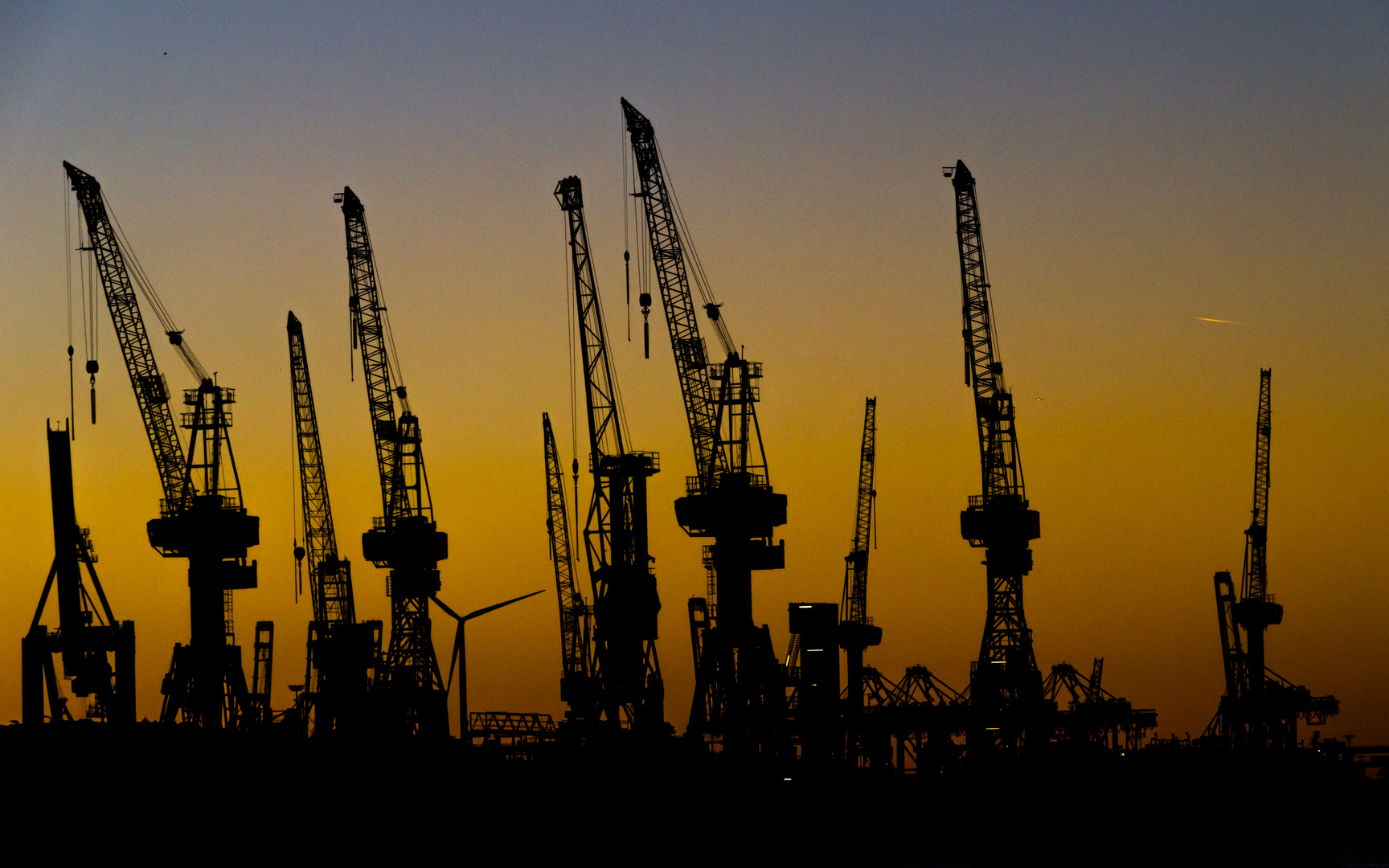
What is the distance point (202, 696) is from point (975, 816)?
Result: 2825 inches

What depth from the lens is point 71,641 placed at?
15625 centimetres

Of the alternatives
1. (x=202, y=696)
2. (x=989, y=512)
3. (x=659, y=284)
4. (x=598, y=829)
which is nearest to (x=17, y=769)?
(x=598, y=829)

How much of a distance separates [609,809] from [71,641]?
49.0 m

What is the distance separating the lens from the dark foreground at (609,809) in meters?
122

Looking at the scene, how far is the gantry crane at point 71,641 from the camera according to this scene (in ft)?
488

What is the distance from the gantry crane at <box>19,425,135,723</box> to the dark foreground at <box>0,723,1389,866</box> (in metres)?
5.41

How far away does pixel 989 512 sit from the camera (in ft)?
563

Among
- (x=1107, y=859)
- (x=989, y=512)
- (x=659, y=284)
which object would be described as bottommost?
(x=1107, y=859)

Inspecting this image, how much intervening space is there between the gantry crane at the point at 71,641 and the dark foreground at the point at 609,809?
17.7 feet

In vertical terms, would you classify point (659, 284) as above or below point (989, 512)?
above

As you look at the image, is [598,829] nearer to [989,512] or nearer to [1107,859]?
[1107,859]

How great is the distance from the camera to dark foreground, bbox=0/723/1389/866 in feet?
399

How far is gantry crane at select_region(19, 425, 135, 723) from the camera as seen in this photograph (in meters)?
149

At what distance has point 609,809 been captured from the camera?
13112 centimetres
